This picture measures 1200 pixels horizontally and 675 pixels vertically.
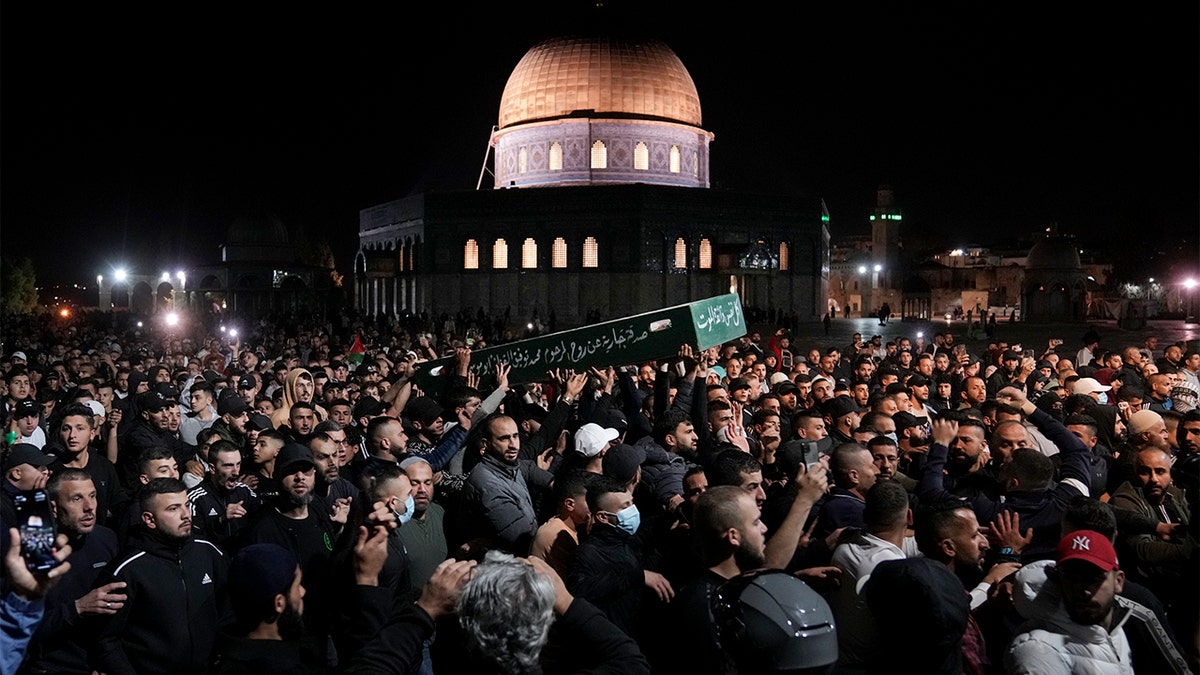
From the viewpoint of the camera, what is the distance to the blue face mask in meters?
4.57

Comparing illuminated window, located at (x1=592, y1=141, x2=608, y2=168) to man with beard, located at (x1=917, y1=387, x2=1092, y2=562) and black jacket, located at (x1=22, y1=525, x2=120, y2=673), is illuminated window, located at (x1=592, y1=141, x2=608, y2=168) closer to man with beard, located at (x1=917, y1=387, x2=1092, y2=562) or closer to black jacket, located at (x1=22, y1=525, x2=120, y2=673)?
man with beard, located at (x1=917, y1=387, x2=1092, y2=562)

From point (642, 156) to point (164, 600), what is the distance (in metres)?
46.2

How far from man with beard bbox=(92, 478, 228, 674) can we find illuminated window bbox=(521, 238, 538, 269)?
42.4 meters

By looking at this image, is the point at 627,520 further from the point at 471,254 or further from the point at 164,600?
the point at 471,254

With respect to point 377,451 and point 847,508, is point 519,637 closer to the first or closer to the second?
point 847,508

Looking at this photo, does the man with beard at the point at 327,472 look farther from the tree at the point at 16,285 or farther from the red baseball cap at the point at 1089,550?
the tree at the point at 16,285

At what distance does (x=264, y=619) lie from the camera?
3557 mm

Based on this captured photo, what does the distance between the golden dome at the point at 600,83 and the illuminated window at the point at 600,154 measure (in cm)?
153

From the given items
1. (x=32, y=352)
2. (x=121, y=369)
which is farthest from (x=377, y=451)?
(x=32, y=352)

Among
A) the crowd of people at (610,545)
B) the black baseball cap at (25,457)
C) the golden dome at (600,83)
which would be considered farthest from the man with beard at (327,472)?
the golden dome at (600,83)

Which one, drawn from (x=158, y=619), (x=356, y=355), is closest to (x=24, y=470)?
(x=158, y=619)

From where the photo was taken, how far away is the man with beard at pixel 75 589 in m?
4.12

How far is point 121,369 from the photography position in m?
14.5

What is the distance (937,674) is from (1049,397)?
253 inches
